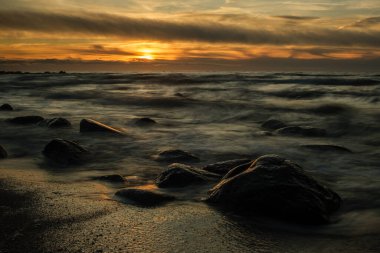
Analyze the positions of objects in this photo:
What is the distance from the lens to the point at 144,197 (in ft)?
14.9

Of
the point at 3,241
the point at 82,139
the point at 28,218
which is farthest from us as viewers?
the point at 82,139

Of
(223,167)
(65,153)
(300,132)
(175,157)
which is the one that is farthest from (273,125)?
(65,153)

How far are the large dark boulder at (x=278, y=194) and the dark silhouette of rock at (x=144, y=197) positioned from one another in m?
0.50

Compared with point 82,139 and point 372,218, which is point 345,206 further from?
point 82,139

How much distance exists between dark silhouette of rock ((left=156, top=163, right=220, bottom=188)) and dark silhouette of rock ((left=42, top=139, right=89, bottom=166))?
6.16 ft

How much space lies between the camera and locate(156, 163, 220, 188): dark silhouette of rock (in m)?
5.18

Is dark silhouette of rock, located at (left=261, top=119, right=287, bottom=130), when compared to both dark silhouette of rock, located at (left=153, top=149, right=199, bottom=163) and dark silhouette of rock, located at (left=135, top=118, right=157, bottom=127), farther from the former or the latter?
dark silhouette of rock, located at (left=153, top=149, right=199, bottom=163)

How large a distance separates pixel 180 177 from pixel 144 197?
0.80 metres

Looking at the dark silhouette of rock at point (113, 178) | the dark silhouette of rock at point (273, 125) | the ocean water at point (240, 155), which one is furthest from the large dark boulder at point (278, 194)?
the dark silhouette of rock at point (273, 125)

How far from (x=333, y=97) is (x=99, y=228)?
19742 mm

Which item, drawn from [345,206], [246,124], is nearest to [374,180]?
[345,206]

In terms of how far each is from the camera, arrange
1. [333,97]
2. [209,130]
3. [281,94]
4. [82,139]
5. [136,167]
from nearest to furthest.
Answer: [136,167]
[82,139]
[209,130]
[333,97]
[281,94]

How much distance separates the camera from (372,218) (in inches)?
160

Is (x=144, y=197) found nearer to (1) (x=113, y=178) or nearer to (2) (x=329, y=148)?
(1) (x=113, y=178)
